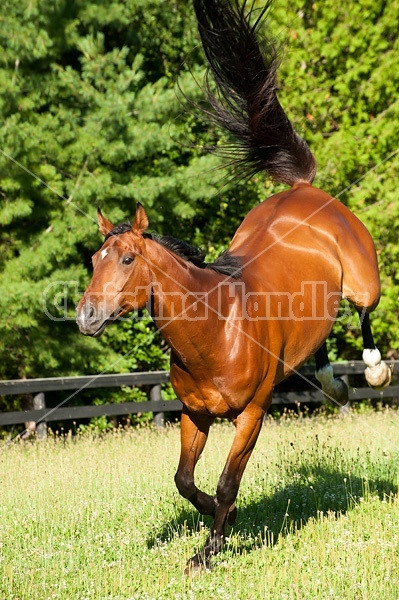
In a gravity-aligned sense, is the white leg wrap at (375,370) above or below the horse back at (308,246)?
below

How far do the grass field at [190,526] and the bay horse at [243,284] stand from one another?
1.24ft

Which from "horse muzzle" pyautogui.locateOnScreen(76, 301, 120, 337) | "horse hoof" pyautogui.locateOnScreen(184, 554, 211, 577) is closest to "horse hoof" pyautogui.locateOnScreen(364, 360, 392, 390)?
"horse hoof" pyautogui.locateOnScreen(184, 554, 211, 577)

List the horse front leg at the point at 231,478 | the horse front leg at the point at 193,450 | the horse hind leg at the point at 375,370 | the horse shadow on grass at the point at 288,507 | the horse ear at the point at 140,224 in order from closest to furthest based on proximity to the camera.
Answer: the horse ear at the point at 140,224, the horse front leg at the point at 231,478, the horse front leg at the point at 193,450, the horse shadow on grass at the point at 288,507, the horse hind leg at the point at 375,370

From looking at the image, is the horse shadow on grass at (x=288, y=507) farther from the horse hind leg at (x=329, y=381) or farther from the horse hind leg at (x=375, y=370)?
the horse hind leg at (x=375, y=370)

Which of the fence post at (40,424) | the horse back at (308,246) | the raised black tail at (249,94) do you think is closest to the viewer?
the horse back at (308,246)

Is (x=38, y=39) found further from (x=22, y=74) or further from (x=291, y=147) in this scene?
(x=291, y=147)

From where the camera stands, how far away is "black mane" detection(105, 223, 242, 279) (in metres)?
4.81

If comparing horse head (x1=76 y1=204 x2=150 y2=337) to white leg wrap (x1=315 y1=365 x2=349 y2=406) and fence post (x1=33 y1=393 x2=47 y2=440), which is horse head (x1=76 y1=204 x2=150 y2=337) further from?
fence post (x1=33 y1=393 x2=47 y2=440)

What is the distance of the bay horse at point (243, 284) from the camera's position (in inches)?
190

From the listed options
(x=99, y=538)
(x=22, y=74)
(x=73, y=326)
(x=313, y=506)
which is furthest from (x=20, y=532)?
(x=22, y=74)

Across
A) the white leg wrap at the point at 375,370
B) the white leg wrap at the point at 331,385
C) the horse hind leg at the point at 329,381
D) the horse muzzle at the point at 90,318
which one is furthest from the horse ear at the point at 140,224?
the white leg wrap at the point at 375,370

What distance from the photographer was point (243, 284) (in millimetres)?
5445

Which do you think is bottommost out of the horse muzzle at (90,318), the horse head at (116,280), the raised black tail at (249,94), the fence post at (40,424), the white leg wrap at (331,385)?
the fence post at (40,424)

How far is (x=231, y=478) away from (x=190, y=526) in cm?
123
